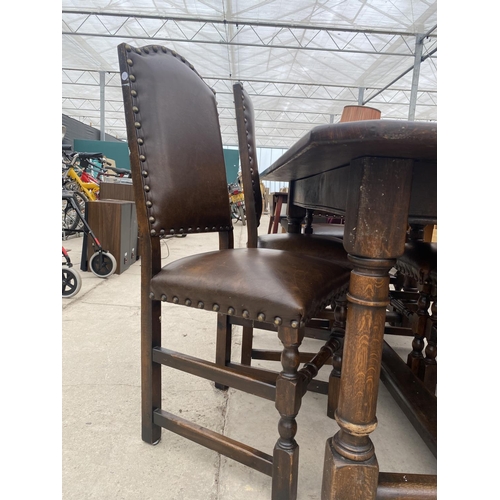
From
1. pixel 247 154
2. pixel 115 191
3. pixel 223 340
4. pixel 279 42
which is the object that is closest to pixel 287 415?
pixel 223 340

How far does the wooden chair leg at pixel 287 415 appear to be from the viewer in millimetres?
763

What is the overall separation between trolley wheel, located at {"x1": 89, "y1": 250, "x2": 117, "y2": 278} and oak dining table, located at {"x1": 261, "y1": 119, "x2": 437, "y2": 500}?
87.7 inches

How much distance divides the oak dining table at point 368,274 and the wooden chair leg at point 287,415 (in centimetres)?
8

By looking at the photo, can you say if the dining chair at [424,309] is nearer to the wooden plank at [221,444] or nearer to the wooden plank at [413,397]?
the wooden plank at [413,397]

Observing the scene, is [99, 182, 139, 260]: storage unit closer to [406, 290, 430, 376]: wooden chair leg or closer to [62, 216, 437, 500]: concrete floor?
[62, 216, 437, 500]: concrete floor

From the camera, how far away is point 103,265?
2.75m

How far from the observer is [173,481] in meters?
0.89

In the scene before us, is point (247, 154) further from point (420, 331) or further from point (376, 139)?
point (420, 331)

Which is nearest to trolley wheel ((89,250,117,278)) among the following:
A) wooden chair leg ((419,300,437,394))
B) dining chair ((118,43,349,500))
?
dining chair ((118,43,349,500))

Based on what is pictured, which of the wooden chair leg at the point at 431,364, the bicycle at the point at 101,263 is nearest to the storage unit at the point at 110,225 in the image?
the bicycle at the point at 101,263

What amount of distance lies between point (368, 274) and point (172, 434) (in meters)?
0.75

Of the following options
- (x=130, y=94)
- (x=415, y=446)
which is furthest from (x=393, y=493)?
(x=130, y=94)
